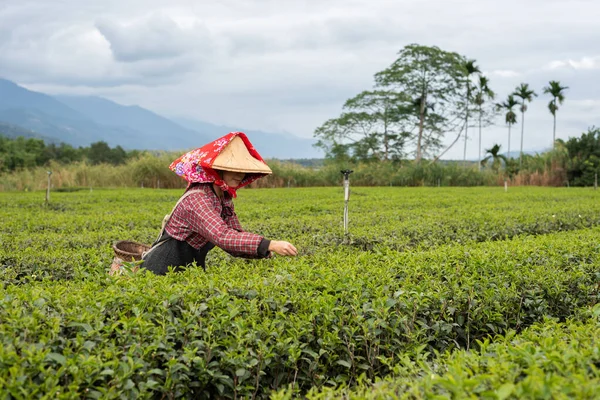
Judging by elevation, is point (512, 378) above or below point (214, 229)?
below

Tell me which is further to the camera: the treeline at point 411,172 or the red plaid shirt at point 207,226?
the treeline at point 411,172

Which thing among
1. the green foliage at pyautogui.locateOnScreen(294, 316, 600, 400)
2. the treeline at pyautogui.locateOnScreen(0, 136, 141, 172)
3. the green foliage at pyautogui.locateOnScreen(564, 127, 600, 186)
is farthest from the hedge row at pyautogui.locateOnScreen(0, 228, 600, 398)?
the green foliage at pyautogui.locateOnScreen(564, 127, 600, 186)

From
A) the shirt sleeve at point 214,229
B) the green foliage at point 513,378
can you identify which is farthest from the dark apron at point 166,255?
the green foliage at point 513,378

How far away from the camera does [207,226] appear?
4016 millimetres

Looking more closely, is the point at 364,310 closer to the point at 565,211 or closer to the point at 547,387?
the point at 547,387

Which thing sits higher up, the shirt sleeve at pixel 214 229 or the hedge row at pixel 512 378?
the shirt sleeve at pixel 214 229

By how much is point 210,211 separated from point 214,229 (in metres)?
0.14

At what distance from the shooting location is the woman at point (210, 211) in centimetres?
396

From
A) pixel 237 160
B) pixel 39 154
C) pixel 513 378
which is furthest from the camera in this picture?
pixel 39 154

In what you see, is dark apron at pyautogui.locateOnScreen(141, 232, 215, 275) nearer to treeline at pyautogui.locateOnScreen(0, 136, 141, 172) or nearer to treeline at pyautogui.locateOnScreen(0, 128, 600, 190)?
treeline at pyautogui.locateOnScreen(0, 128, 600, 190)

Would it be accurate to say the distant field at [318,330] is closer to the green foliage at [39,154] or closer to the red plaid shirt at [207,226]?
the red plaid shirt at [207,226]

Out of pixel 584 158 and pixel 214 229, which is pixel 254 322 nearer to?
pixel 214 229

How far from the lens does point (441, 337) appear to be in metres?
3.76

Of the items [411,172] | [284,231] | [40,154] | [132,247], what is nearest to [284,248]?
[132,247]
